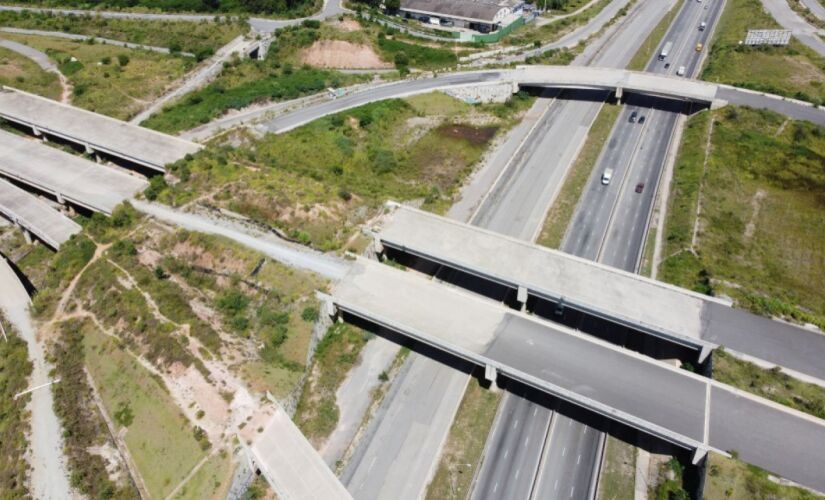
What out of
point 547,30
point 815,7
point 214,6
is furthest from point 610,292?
point 815,7

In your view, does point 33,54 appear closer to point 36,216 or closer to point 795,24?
point 36,216

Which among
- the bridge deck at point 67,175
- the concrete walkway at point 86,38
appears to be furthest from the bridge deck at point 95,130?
the concrete walkway at point 86,38

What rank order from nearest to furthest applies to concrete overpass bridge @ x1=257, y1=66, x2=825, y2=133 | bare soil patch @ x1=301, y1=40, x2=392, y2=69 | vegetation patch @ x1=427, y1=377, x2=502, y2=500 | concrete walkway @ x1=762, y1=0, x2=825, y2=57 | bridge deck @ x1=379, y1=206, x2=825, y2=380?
vegetation patch @ x1=427, y1=377, x2=502, y2=500 < bridge deck @ x1=379, y1=206, x2=825, y2=380 < concrete overpass bridge @ x1=257, y1=66, x2=825, y2=133 < bare soil patch @ x1=301, y1=40, x2=392, y2=69 < concrete walkway @ x1=762, y1=0, x2=825, y2=57

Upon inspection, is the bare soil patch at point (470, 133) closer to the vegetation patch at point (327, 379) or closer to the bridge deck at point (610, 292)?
the bridge deck at point (610, 292)

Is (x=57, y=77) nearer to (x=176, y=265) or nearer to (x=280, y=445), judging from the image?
(x=176, y=265)

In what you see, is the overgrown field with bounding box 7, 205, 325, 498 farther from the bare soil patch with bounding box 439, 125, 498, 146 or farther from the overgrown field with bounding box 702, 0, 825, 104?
the overgrown field with bounding box 702, 0, 825, 104

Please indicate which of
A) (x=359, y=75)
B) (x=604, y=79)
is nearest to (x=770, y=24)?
(x=604, y=79)

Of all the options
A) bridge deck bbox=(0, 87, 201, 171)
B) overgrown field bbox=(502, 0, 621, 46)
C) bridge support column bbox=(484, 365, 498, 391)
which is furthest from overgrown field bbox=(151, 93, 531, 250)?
overgrown field bbox=(502, 0, 621, 46)
